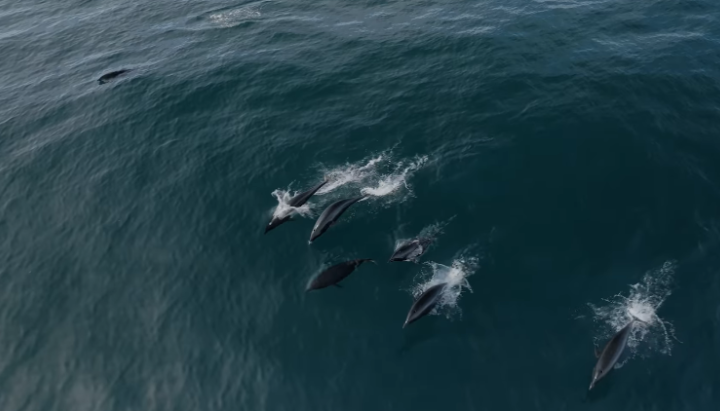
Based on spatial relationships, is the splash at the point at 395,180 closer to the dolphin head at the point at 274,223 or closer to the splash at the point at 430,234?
the splash at the point at 430,234

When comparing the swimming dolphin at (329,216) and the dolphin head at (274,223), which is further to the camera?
the dolphin head at (274,223)

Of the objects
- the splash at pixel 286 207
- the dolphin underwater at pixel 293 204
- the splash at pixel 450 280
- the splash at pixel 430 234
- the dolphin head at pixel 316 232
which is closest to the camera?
the splash at pixel 450 280

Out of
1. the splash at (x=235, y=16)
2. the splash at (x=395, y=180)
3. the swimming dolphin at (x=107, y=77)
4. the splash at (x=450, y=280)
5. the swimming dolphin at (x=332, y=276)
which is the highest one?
the splash at (x=235, y=16)

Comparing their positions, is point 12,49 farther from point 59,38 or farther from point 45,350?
point 45,350

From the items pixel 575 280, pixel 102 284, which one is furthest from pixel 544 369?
pixel 102 284

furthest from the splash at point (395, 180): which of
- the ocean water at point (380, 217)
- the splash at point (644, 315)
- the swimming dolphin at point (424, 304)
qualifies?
the splash at point (644, 315)

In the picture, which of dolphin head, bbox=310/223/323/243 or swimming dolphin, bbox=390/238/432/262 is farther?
dolphin head, bbox=310/223/323/243

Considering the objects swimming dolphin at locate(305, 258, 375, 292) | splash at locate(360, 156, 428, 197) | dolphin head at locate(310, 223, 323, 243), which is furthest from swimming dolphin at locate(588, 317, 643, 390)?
dolphin head at locate(310, 223, 323, 243)

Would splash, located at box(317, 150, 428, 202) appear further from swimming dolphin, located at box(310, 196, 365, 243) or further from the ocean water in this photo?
swimming dolphin, located at box(310, 196, 365, 243)
